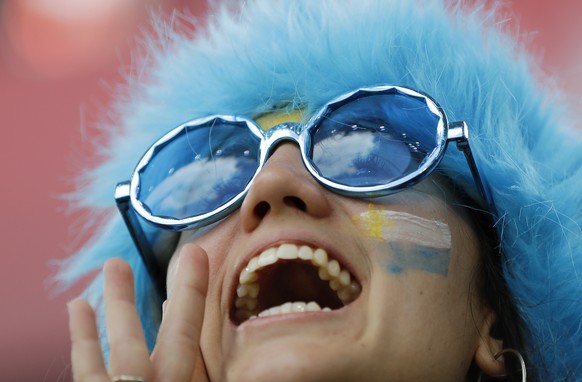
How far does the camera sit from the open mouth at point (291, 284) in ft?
4.60

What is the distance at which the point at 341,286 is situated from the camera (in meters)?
1.42

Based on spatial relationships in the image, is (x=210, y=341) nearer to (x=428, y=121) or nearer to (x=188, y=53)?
(x=428, y=121)

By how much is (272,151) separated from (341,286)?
0.99 ft

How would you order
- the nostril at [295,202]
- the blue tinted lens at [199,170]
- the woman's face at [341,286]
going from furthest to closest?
the blue tinted lens at [199,170] < the nostril at [295,202] < the woman's face at [341,286]

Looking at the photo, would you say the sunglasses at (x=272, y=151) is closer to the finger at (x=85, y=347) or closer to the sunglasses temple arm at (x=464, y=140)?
the sunglasses temple arm at (x=464, y=140)

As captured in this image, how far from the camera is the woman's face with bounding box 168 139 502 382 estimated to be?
1343 millimetres

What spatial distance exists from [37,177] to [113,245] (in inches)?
75.3

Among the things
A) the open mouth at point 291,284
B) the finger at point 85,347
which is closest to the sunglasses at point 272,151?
the open mouth at point 291,284

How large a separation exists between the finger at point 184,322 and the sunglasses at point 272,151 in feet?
0.74

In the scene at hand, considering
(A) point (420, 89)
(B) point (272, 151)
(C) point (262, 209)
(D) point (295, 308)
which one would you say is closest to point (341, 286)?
(D) point (295, 308)

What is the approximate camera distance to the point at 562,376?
5.04ft

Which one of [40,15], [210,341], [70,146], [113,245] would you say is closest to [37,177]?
[70,146]

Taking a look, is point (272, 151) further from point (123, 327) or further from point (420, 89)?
point (123, 327)

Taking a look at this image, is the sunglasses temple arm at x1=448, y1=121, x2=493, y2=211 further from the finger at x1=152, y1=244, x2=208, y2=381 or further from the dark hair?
the finger at x1=152, y1=244, x2=208, y2=381
